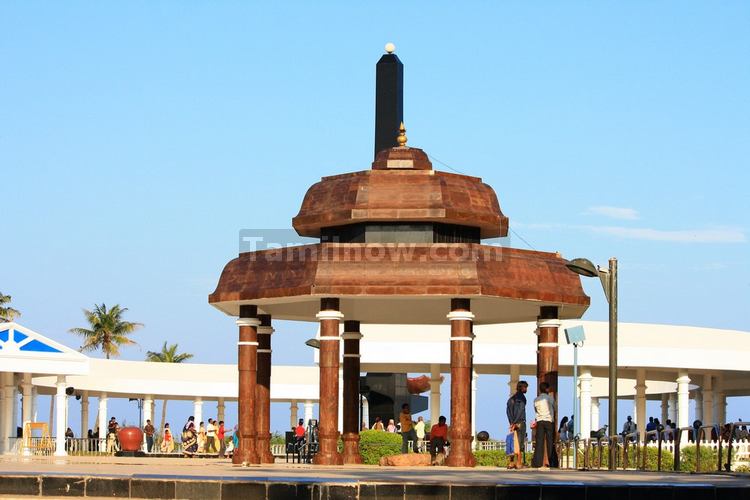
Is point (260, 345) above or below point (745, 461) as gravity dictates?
above

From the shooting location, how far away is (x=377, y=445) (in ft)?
118

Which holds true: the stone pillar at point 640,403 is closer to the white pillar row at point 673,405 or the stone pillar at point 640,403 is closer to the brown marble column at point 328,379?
the white pillar row at point 673,405

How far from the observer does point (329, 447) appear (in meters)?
27.2

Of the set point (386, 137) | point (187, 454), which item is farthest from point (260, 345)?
point (187, 454)

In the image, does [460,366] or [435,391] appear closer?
[460,366]

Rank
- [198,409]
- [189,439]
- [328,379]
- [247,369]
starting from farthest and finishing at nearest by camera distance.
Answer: [198,409] → [189,439] → [247,369] → [328,379]

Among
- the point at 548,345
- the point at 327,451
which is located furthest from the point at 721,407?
the point at 327,451

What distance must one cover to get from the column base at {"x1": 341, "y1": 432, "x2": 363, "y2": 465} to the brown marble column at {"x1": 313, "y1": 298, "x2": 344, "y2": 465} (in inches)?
106

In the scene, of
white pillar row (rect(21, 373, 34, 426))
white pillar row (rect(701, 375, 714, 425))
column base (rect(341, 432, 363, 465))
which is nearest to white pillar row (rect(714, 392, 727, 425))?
white pillar row (rect(701, 375, 714, 425))

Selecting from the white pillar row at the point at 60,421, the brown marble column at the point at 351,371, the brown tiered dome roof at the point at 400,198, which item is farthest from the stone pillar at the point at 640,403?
the brown tiered dome roof at the point at 400,198

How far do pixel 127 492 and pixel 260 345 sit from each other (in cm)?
1355

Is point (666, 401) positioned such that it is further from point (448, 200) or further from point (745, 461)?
point (448, 200)

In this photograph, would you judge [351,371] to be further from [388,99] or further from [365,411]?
[365,411]

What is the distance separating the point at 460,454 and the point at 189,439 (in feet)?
86.0
